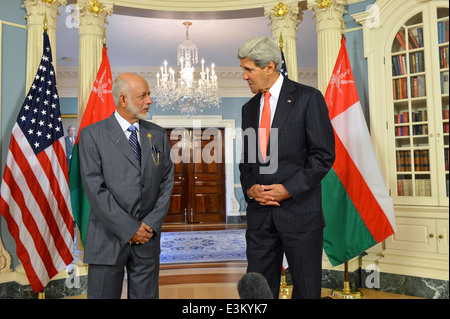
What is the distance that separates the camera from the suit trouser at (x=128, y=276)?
1.73 m

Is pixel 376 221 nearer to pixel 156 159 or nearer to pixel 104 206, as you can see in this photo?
pixel 156 159

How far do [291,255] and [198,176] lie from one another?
744cm

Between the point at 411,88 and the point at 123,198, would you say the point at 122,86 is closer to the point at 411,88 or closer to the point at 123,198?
the point at 123,198

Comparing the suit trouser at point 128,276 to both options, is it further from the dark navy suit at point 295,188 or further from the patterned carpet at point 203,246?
→ the patterned carpet at point 203,246

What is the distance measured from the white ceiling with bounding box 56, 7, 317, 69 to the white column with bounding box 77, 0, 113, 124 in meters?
1.31

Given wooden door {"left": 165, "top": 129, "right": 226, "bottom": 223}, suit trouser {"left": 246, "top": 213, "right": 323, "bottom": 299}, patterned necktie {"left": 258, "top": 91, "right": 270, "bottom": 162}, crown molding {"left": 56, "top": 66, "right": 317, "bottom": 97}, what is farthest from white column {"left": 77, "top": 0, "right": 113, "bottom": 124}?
wooden door {"left": 165, "top": 129, "right": 226, "bottom": 223}

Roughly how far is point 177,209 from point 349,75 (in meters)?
6.19

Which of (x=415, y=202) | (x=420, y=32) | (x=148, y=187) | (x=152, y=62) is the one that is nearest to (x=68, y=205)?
(x=148, y=187)

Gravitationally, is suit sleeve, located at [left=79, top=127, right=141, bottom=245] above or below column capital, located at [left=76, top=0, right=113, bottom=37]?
below

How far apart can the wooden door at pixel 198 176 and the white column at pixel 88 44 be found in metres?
5.05

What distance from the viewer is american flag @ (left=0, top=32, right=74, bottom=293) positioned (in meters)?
2.96

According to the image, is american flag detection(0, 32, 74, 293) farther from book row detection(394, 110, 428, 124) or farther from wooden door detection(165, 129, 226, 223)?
wooden door detection(165, 129, 226, 223)

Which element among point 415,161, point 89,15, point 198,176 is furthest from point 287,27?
point 198,176

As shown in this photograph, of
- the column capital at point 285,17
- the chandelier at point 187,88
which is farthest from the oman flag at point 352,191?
the chandelier at point 187,88
